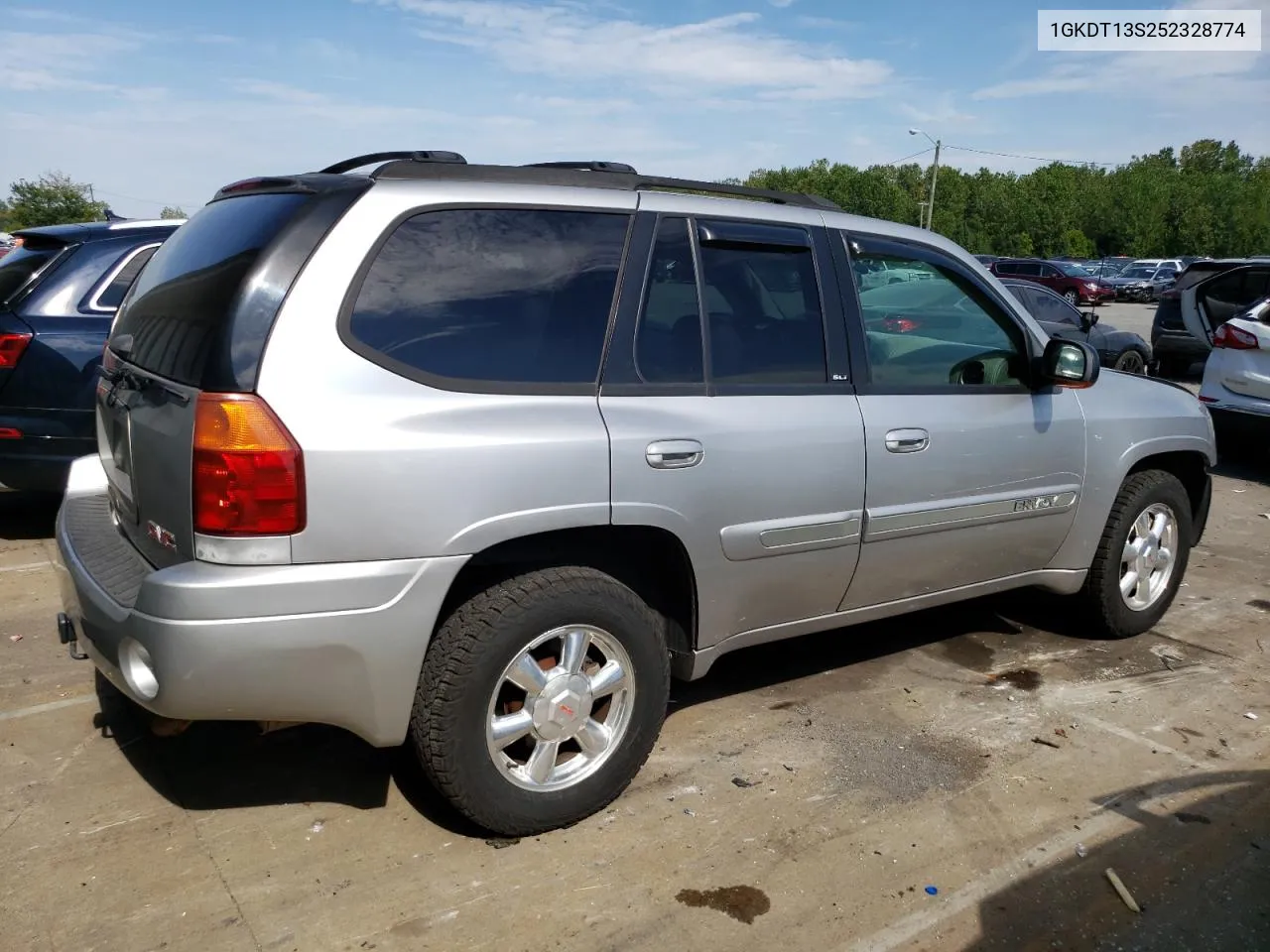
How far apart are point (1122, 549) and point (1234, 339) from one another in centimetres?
499

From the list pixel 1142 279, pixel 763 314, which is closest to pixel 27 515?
pixel 763 314

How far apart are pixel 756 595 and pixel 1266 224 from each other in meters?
73.3

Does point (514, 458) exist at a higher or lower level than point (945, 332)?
lower

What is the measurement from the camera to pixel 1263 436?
28.1 feet

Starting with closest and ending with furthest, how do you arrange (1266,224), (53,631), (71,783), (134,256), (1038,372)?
(71,783) → (1038,372) → (53,631) → (134,256) → (1266,224)

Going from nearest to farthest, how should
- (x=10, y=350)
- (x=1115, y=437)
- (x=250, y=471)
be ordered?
(x=250, y=471) → (x=1115, y=437) → (x=10, y=350)

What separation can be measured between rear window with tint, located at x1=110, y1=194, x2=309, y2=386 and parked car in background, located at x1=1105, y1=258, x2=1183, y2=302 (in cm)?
4226

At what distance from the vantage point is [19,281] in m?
5.73

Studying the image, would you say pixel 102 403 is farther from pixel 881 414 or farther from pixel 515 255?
pixel 881 414

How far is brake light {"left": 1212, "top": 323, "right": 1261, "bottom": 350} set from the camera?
8534 mm

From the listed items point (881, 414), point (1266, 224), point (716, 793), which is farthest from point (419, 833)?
point (1266, 224)

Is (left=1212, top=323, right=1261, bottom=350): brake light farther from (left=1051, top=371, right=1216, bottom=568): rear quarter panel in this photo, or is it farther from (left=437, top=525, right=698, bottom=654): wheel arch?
(left=437, top=525, right=698, bottom=654): wheel arch

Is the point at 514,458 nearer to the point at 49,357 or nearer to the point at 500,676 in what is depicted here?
the point at 500,676

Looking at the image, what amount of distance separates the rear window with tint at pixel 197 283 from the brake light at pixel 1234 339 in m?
8.11
